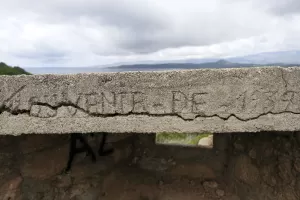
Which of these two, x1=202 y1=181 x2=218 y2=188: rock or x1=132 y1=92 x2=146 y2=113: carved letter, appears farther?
x1=202 y1=181 x2=218 y2=188: rock

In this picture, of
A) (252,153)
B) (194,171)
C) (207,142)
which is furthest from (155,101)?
(207,142)

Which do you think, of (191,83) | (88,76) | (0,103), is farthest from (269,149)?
(0,103)

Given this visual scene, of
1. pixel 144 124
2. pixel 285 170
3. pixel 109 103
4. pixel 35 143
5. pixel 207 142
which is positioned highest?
A: pixel 109 103

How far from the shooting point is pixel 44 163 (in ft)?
6.22

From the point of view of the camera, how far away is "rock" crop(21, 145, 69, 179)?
1883 mm

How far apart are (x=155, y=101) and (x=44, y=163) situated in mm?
910

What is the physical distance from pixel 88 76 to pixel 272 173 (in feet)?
4.14

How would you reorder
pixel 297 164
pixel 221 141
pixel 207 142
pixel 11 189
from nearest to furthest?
pixel 297 164
pixel 11 189
pixel 221 141
pixel 207 142

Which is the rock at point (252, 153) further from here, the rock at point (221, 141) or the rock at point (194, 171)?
the rock at point (194, 171)

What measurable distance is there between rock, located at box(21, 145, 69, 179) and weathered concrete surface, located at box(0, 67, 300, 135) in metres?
0.39

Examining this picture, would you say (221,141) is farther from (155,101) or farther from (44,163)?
(44,163)

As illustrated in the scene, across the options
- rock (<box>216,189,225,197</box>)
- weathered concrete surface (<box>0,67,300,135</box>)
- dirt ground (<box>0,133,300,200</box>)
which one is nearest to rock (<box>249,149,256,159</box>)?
dirt ground (<box>0,133,300,200</box>)

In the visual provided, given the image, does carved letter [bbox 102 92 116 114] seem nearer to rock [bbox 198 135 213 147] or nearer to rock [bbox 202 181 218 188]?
rock [bbox 202 181 218 188]

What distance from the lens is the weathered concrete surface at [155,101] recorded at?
57.4 inches
